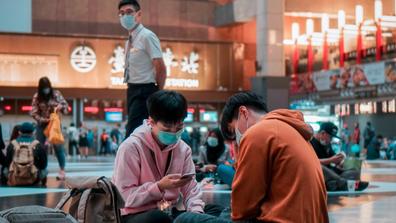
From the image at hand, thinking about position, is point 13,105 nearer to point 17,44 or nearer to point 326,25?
point 17,44

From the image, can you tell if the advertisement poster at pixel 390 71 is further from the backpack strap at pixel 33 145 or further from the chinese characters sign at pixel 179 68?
the backpack strap at pixel 33 145

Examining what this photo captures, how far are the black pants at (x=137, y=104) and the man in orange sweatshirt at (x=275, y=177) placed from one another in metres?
3.63

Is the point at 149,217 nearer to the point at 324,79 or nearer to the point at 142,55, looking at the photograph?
the point at 142,55

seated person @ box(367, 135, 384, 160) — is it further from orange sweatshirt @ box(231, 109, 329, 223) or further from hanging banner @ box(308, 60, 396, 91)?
orange sweatshirt @ box(231, 109, 329, 223)

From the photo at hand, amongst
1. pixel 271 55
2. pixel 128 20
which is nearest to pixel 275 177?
pixel 128 20

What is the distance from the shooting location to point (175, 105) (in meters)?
3.86

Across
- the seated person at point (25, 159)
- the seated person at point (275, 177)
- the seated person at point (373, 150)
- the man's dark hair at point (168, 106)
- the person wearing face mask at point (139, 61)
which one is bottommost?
the seated person at point (373, 150)

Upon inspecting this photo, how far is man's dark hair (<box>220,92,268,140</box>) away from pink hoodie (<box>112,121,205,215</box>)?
70cm

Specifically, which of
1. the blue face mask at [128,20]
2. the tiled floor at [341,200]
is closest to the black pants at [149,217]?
the tiled floor at [341,200]

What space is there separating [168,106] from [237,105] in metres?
0.69

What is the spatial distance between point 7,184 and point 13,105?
2400 cm

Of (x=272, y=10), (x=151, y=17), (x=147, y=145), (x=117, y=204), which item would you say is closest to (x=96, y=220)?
(x=117, y=204)

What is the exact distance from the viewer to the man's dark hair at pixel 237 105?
3.26 m

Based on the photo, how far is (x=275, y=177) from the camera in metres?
2.95
